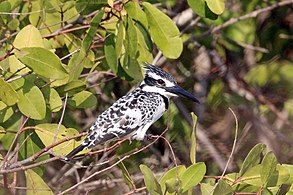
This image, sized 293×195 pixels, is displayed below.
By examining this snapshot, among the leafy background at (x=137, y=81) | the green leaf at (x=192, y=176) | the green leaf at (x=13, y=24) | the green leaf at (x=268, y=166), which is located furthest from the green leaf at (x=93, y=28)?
the green leaf at (x=268, y=166)

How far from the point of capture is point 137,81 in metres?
3.92

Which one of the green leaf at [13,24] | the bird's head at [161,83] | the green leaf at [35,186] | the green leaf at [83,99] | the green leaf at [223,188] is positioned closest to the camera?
the green leaf at [223,188]

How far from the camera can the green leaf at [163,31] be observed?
3.61m

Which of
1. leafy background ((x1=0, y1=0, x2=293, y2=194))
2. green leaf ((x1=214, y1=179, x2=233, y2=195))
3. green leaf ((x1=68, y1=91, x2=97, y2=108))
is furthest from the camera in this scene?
green leaf ((x1=68, y1=91, x2=97, y2=108))

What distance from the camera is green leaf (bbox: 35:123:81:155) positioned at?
3484mm

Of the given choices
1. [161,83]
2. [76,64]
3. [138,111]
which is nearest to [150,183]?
[76,64]

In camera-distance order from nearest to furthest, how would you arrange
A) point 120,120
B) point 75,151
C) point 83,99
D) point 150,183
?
point 150,183
point 75,151
point 83,99
point 120,120

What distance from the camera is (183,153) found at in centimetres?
529

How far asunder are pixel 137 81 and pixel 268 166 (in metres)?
1.01

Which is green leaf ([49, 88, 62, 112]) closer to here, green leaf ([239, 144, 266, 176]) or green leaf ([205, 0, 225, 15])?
green leaf ([205, 0, 225, 15])

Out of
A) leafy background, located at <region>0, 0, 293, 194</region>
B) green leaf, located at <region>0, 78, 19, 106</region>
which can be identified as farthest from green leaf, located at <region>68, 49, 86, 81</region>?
green leaf, located at <region>0, 78, 19, 106</region>

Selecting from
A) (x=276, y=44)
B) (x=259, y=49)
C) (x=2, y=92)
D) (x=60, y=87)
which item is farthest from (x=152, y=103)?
(x=276, y=44)

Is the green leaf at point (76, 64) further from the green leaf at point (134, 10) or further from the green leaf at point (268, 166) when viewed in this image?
the green leaf at point (268, 166)

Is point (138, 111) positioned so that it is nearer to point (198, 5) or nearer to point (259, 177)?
point (198, 5)
